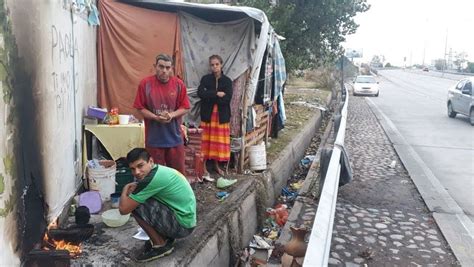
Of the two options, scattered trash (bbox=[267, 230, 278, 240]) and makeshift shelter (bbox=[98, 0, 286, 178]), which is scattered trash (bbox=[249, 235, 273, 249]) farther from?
makeshift shelter (bbox=[98, 0, 286, 178])

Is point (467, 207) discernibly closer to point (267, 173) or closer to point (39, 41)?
point (267, 173)

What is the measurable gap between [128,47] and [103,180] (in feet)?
7.62

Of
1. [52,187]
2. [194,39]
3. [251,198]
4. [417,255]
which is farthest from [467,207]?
[52,187]

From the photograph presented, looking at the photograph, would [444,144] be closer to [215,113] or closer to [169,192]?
[215,113]

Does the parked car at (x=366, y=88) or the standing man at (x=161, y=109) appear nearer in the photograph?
the standing man at (x=161, y=109)

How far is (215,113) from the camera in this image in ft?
21.2

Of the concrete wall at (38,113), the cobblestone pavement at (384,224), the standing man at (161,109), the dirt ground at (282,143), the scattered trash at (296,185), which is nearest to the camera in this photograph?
the concrete wall at (38,113)

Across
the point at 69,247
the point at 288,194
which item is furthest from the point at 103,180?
the point at 288,194

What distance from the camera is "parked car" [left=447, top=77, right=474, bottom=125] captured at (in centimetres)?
1443

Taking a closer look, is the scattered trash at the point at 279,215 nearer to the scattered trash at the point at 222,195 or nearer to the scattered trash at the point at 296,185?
the scattered trash at the point at 222,195

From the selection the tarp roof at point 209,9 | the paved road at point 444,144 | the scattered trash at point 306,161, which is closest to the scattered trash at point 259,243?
the paved road at point 444,144

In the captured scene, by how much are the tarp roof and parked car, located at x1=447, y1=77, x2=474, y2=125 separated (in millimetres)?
10945

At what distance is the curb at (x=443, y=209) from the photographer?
15.1 ft

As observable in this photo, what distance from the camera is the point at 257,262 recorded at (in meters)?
4.78
